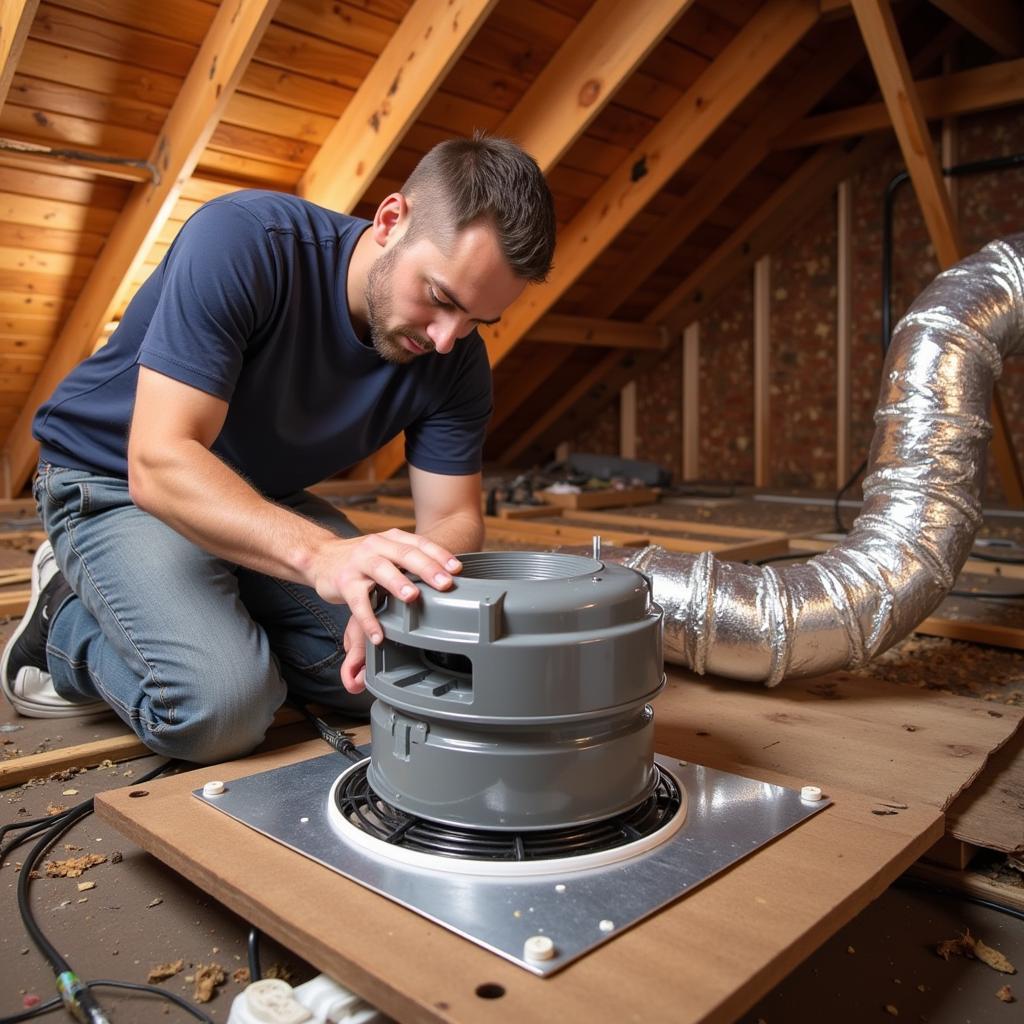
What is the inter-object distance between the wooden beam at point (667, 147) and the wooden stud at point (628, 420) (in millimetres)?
1632

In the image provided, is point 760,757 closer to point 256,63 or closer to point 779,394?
point 256,63

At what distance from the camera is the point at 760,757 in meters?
1.43

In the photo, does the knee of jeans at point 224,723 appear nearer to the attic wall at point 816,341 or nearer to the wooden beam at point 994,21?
the wooden beam at point 994,21

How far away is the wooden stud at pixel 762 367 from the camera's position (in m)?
5.45

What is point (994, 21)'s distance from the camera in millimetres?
4160

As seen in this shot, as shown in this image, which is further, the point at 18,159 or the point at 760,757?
the point at 18,159

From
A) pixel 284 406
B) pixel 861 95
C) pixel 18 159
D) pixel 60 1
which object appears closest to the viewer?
pixel 284 406

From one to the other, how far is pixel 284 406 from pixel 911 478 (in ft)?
3.59

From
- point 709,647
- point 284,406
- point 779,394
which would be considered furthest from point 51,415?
point 779,394

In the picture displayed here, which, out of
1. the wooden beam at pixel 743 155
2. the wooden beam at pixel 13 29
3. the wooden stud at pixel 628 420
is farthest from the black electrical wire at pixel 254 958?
the wooden stud at pixel 628 420

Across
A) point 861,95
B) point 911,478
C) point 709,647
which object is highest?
point 861,95

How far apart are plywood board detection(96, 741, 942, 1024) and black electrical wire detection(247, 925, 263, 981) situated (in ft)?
0.14

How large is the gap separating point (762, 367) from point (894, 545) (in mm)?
3939

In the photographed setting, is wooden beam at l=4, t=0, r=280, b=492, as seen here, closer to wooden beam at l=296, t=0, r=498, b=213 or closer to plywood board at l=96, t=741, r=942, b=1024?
wooden beam at l=296, t=0, r=498, b=213
